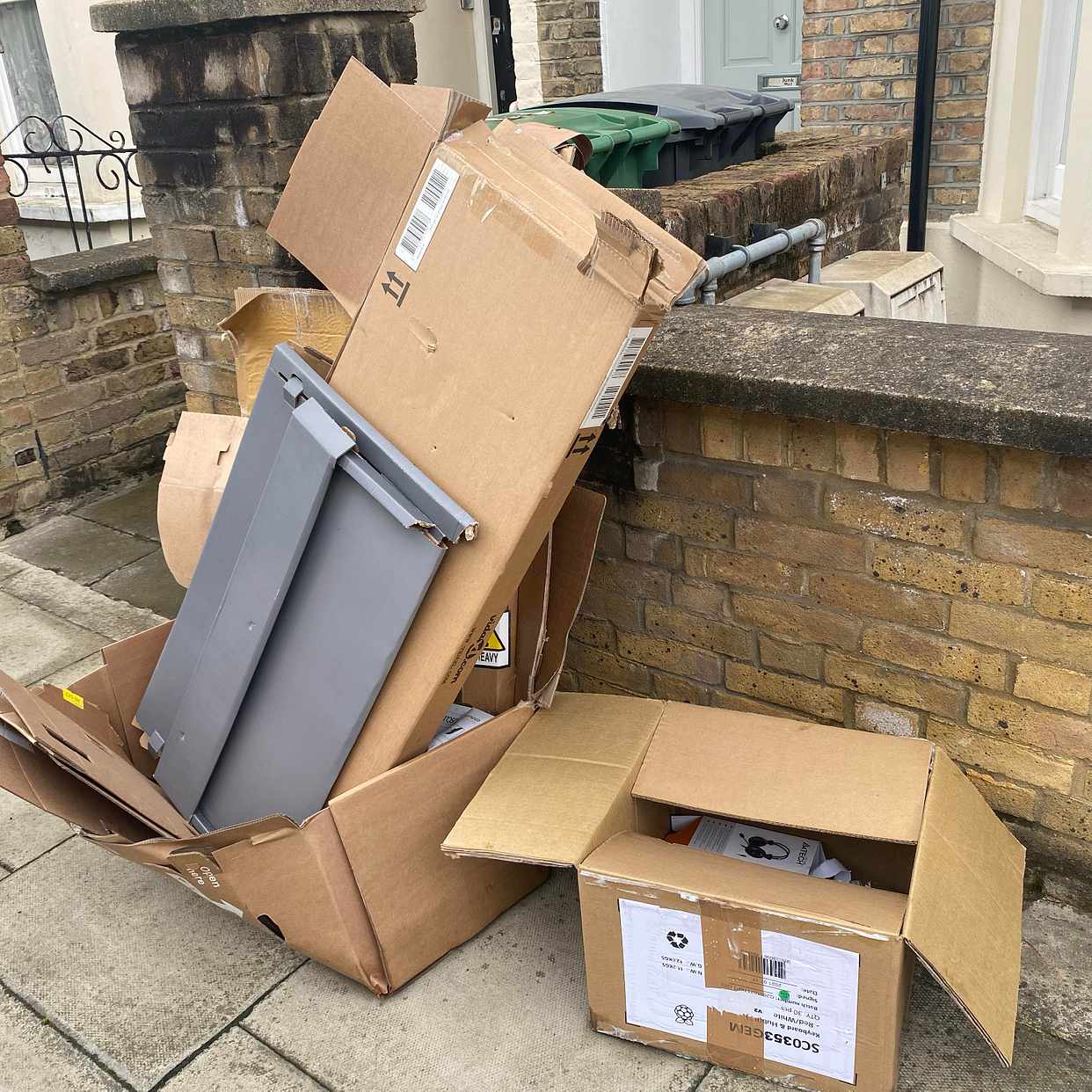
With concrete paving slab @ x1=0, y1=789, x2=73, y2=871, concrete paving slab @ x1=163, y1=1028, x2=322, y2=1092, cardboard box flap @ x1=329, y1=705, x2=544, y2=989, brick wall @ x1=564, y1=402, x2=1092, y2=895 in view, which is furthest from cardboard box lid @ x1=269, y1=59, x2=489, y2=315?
concrete paving slab @ x1=0, y1=789, x2=73, y2=871

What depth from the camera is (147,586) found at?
3871mm

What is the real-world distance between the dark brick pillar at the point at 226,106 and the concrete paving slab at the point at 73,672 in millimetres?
1022

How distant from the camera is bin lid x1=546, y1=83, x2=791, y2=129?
3949mm

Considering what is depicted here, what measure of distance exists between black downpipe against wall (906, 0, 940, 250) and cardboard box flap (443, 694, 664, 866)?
460cm

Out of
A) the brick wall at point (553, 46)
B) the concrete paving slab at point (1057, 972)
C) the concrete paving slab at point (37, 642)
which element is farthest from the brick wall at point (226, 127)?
the brick wall at point (553, 46)

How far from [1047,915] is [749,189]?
242 cm

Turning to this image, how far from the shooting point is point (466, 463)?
1831 millimetres

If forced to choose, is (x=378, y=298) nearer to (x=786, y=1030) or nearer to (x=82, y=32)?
(x=786, y=1030)

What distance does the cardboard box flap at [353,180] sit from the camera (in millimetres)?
1933

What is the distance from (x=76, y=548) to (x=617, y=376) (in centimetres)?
327

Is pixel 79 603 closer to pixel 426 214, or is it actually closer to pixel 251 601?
pixel 251 601

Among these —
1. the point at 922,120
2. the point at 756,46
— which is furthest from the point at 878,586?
the point at 756,46

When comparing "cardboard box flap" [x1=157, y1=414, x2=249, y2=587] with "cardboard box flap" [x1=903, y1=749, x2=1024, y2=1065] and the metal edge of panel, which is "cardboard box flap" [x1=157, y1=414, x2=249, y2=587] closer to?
the metal edge of panel

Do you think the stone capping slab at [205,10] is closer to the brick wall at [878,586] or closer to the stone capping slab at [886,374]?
the stone capping slab at [886,374]
